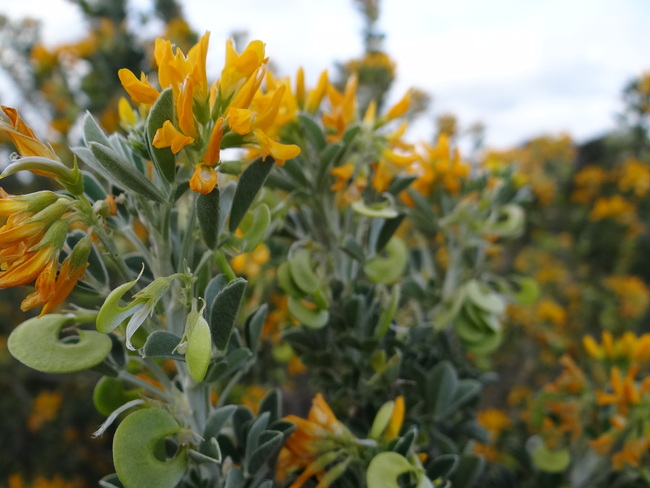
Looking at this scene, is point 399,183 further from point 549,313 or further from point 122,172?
point 549,313

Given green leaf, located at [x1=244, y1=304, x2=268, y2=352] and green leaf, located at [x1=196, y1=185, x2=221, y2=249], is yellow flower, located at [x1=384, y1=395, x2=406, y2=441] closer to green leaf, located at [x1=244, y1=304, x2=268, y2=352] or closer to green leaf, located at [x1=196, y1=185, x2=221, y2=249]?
green leaf, located at [x1=244, y1=304, x2=268, y2=352]

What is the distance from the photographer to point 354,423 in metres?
0.81

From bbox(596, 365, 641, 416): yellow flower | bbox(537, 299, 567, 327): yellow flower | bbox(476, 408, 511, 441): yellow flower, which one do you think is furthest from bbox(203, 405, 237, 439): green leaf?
bbox(537, 299, 567, 327): yellow flower

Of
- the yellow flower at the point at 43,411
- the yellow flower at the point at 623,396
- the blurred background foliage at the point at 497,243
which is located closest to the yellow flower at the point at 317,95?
the yellow flower at the point at 623,396

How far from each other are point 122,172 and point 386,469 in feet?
1.46

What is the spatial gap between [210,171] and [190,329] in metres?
0.15

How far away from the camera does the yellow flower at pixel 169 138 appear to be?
462mm

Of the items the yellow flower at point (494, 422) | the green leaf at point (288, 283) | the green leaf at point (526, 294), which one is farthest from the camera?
the yellow flower at point (494, 422)

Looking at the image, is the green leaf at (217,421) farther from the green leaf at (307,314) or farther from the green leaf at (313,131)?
the green leaf at (313,131)

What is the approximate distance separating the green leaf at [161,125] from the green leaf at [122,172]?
0.02 meters

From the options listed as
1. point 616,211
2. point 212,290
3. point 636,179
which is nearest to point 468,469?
point 212,290

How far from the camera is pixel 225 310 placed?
0.52 metres

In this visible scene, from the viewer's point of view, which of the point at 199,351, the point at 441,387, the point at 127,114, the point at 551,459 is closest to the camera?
the point at 199,351

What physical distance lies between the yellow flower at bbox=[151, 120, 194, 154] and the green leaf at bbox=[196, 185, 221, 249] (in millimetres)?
55
